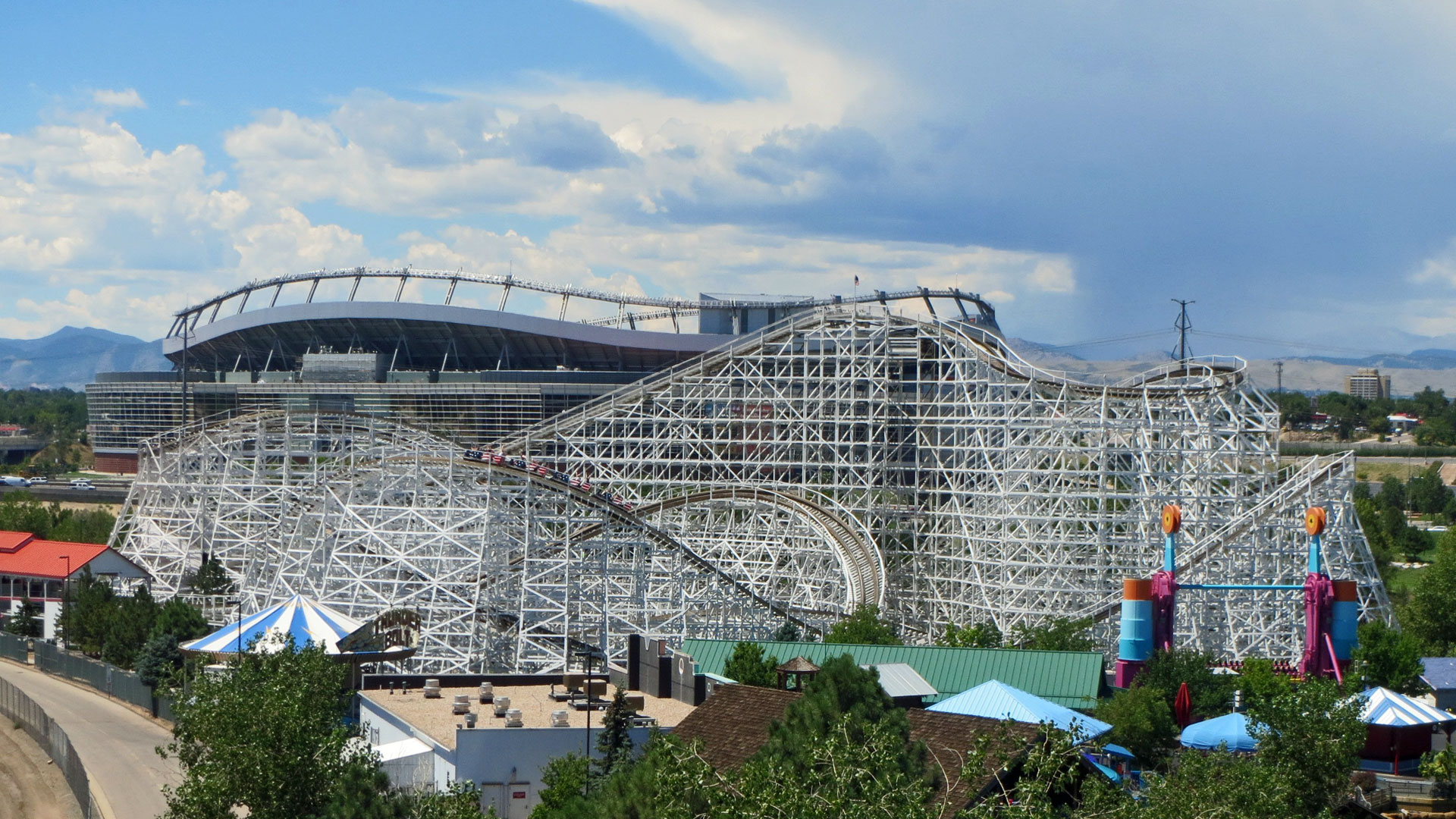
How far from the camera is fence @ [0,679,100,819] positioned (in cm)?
2897

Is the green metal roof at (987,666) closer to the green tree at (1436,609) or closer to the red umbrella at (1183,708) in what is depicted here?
the red umbrella at (1183,708)

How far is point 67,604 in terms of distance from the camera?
4544 cm

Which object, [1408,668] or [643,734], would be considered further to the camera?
[1408,668]

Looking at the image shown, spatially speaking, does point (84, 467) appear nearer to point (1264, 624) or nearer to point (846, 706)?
point (1264, 624)

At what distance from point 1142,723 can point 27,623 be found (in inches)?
1320

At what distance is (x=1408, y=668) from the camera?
1314 inches

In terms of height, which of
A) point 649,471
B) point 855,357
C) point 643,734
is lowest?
point 643,734

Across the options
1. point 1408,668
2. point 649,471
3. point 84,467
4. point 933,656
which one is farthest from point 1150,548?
point 84,467

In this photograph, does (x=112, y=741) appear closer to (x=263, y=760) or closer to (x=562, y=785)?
(x=263, y=760)

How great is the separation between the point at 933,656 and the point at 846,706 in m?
12.5

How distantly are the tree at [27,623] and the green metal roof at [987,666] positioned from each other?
2462 cm

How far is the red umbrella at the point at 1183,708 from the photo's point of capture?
98.8 feet

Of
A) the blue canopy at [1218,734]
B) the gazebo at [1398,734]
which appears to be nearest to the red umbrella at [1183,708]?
the blue canopy at [1218,734]

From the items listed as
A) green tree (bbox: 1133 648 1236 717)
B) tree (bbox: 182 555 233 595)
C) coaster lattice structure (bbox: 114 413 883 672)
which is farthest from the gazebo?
tree (bbox: 182 555 233 595)
